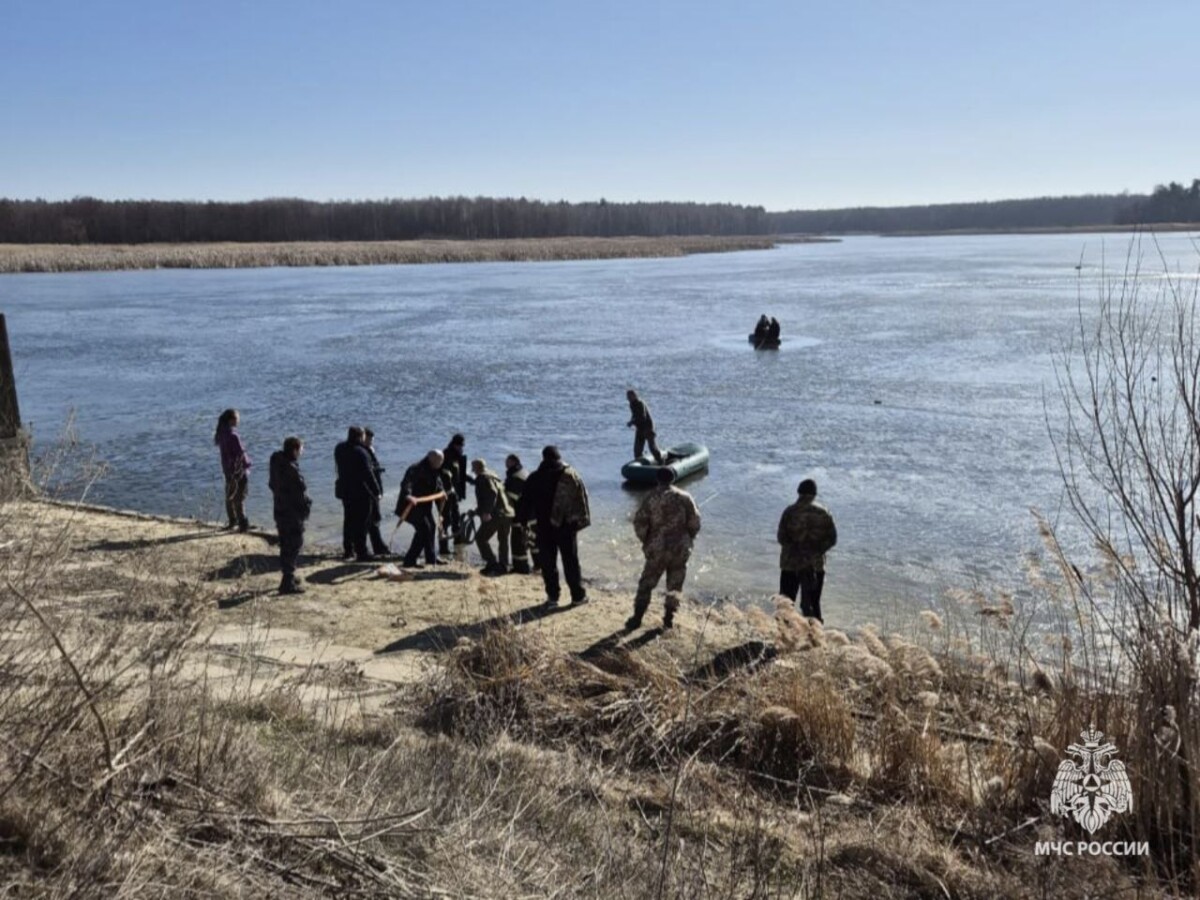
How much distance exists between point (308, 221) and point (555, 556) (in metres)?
130

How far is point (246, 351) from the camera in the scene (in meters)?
32.7

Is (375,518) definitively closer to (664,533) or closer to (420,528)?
(420,528)

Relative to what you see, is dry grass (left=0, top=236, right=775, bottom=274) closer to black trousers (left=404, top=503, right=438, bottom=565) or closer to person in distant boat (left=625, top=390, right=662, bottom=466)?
person in distant boat (left=625, top=390, right=662, bottom=466)

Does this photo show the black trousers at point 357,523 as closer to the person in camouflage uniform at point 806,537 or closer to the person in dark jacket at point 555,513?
the person in dark jacket at point 555,513

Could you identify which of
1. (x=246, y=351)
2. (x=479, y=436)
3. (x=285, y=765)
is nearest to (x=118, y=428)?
(x=479, y=436)

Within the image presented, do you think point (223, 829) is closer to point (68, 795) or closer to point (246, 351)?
point (68, 795)

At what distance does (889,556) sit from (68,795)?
34.0 feet

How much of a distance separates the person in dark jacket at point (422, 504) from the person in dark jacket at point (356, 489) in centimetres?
39

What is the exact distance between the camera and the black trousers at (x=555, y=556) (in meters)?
9.25

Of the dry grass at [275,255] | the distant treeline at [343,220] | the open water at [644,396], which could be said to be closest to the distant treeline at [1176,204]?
the distant treeline at [343,220]

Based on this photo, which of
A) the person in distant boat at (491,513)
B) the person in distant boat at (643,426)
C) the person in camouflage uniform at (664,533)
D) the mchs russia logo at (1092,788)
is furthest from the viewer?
the person in distant boat at (643,426)

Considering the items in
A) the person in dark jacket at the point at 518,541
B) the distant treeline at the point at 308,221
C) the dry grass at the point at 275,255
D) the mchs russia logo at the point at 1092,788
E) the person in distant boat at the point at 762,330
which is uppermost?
the distant treeline at the point at 308,221

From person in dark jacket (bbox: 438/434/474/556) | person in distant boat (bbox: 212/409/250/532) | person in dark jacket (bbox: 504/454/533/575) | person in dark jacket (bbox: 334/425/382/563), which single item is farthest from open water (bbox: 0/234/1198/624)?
person in dark jacket (bbox: 334/425/382/563)

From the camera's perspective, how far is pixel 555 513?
9.04 m
